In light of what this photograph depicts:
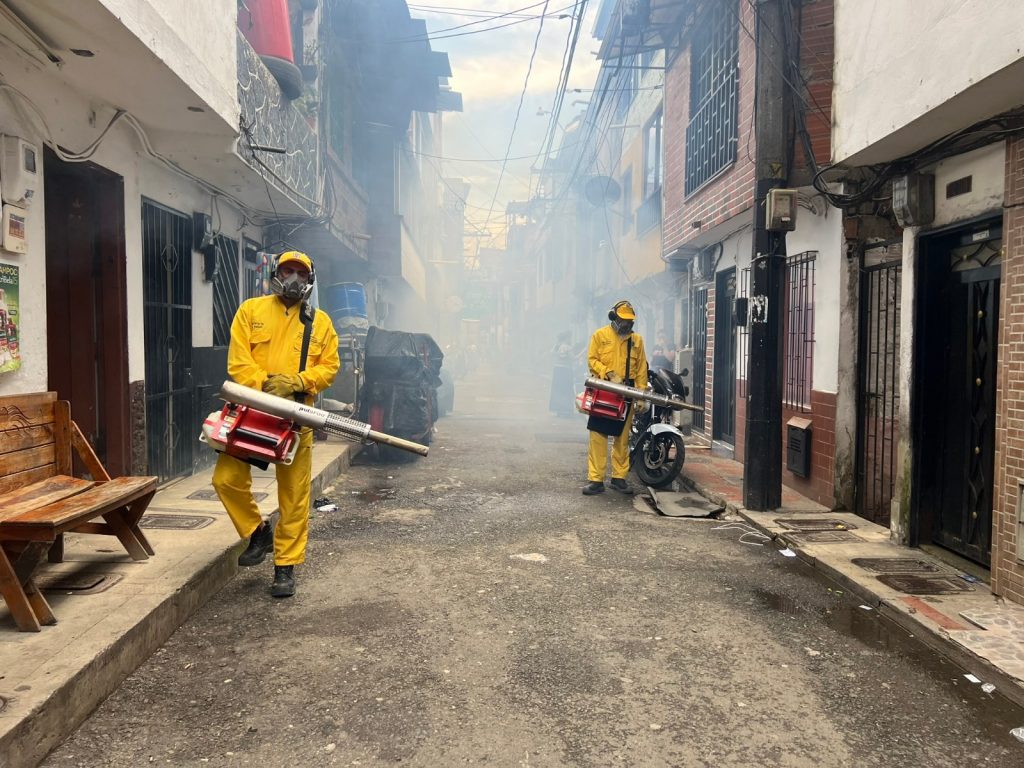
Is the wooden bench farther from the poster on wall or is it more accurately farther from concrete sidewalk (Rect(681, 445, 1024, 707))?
concrete sidewalk (Rect(681, 445, 1024, 707))

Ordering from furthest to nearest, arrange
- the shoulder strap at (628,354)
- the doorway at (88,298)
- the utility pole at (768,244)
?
1. the shoulder strap at (628,354)
2. the utility pole at (768,244)
3. the doorway at (88,298)

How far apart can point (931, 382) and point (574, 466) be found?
4.85 metres

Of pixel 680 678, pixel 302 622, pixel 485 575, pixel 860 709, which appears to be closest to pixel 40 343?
pixel 302 622

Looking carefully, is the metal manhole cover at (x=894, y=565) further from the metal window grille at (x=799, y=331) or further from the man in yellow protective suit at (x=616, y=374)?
the man in yellow protective suit at (x=616, y=374)

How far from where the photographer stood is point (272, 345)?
14.9 feet

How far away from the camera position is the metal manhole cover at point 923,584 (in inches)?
181

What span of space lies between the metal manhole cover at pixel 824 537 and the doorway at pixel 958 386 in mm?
558

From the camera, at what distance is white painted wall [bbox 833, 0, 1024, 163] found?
3.92 m

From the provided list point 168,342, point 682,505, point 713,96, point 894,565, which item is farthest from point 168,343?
point 713,96

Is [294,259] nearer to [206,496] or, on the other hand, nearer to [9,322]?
[9,322]

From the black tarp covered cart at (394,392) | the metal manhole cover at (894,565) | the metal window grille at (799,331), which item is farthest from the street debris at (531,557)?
the black tarp covered cart at (394,392)

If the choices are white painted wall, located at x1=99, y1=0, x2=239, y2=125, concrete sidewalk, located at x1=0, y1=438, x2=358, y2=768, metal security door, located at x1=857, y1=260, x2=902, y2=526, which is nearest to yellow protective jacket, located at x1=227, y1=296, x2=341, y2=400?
concrete sidewalk, located at x1=0, y1=438, x2=358, y2=768

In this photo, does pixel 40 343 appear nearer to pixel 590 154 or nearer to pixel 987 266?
pixel 987 266

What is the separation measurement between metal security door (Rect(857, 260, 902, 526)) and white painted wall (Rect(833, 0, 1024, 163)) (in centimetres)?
137
